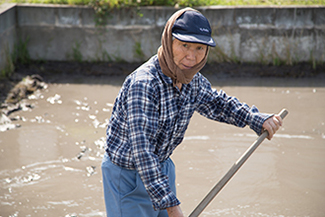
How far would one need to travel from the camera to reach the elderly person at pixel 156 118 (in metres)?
1.86

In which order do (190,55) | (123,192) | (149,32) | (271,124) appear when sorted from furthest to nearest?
(149,32) → (271,124) → (123,192) → (190,55)

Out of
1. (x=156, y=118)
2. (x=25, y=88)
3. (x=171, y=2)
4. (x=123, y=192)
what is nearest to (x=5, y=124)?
(x=25, y=88)

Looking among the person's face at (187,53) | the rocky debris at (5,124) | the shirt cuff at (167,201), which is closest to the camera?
the shirt cuff at (167,201)

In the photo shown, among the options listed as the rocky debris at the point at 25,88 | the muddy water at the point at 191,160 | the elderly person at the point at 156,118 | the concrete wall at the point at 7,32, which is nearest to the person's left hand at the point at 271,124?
the elderly person at the point at 156,118

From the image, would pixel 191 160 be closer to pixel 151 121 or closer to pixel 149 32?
pixel 151 121

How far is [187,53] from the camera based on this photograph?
1972mm

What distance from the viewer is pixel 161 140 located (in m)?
2.06

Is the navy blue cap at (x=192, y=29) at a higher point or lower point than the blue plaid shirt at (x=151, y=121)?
higher

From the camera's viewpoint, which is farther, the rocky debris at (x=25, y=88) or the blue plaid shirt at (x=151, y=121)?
the rocky debris at (x=25, y=88)

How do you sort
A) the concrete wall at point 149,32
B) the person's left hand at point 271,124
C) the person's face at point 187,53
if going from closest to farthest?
the person's face at point 187,53 < the person's left hand at point 271,124 < the concrete wall at point 149,32

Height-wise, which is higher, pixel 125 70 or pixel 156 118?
pixel 156 118

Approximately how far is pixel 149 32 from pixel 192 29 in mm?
4292

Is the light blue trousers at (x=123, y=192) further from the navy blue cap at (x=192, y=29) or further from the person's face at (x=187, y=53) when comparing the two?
the navy blue cap at (x=192, y=29)

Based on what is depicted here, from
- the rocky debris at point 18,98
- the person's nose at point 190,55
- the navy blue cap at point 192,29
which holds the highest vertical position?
the navy blue cap at point 192,29
